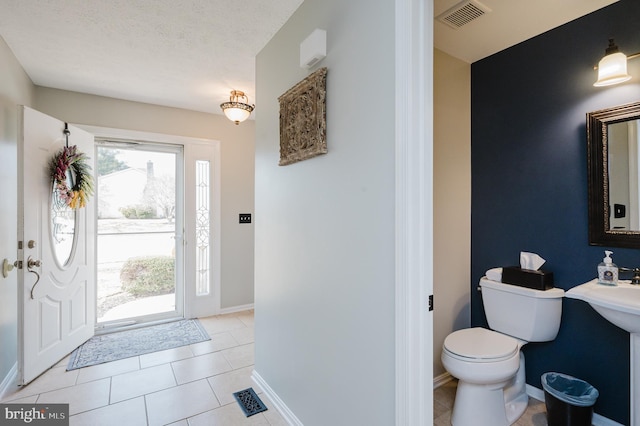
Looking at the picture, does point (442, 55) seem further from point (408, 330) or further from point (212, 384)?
point (212, 384)

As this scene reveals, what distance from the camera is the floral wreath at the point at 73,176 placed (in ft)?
8.67

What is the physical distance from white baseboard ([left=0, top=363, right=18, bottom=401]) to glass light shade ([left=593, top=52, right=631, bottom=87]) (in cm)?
432

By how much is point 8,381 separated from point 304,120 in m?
2.91

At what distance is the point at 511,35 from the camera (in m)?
2.12

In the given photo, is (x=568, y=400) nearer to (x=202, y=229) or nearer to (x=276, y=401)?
(x=276, y=401)

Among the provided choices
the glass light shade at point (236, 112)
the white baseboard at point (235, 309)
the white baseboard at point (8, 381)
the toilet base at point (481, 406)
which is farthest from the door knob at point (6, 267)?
the toilet base at point (481, 406)

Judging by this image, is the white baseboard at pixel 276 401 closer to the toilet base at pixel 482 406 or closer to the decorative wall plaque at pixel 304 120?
the toilet base at pixel 482 406

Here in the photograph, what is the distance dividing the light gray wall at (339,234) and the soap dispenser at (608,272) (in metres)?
1.41

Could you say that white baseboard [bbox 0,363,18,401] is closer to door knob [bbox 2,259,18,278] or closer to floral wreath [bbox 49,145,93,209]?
door knob [bbox 2,259,18,278]

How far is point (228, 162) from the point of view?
4016mm

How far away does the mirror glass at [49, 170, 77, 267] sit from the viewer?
8.73ft

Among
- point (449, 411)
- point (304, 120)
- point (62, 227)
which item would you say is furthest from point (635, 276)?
point (62, 227)

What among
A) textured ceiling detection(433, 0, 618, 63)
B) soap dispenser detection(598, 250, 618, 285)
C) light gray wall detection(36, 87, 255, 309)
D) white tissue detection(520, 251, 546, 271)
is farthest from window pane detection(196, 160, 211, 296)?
soap dispenser detection(598, 250, 618, 285)

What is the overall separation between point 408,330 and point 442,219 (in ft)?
4.58
